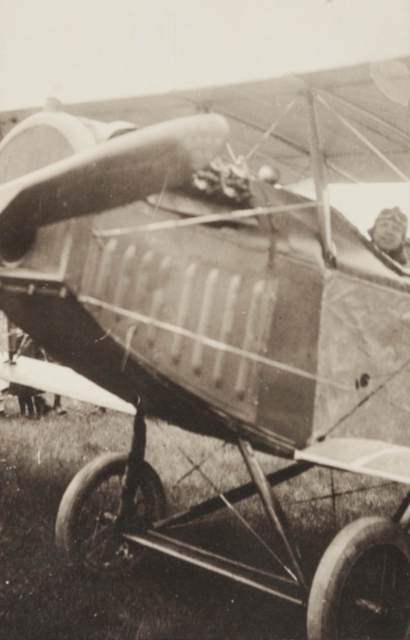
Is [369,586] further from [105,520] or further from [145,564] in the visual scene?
[105,520]

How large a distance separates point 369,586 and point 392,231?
1972mm

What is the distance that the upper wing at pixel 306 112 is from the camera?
2568 millimetres

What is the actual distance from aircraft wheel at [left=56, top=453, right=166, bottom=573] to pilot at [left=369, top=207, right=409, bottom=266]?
1915 millimetres

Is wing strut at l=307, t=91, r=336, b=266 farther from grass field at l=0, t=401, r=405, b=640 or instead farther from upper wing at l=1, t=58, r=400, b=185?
grass field at l=0, t=401, r=405, b=640

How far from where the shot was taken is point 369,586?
2.76 metres

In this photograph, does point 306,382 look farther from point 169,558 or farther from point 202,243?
point 169,558

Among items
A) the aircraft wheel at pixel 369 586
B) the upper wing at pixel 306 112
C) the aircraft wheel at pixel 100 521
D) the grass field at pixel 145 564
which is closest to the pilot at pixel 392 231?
the upper wing at pixel 306 112

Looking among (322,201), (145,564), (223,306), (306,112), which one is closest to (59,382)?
(145,564)

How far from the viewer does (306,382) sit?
2533mm

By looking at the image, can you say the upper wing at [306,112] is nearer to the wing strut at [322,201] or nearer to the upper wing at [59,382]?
the wing strut at [322,201]

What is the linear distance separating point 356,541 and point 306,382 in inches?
25.5

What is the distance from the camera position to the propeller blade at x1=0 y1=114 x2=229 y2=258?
1.65 metres

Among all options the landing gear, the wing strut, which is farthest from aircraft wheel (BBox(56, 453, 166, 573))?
the wing strut

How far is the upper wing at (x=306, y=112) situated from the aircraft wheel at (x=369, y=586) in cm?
158
